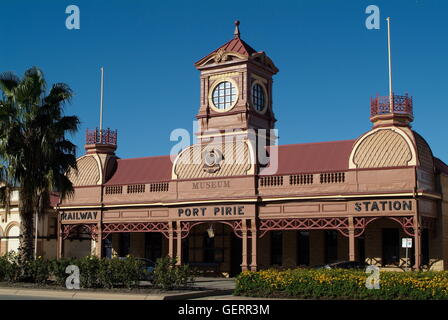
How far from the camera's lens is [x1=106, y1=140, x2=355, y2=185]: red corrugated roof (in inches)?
1416

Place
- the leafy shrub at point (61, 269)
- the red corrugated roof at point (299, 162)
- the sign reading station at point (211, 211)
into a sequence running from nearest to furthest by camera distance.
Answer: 1. the leafy shrub at point (61, 269)
2. the red corrugated roof at point (299, 162)
3. the sign reading station at point (211, 211)

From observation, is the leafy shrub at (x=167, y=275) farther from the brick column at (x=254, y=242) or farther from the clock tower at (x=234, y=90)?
the clock tower at (x=234, y=90)

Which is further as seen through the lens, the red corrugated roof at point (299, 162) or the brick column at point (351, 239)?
the red corrugated roof at point (299, 162)

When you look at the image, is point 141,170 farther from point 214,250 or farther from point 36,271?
point 36,271

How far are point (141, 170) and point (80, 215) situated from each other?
4739 mm

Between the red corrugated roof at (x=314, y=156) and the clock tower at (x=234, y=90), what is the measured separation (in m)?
2.80

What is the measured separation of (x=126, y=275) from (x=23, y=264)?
5.94m

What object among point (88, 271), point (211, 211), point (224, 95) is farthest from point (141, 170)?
point (88, 271)

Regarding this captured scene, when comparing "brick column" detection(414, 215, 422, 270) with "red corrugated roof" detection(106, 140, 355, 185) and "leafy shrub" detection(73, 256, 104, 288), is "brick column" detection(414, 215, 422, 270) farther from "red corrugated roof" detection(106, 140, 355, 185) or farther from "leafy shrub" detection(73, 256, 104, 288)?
"leafy shrub" detection(73, 256, 104, 288)

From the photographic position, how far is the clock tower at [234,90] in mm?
39531

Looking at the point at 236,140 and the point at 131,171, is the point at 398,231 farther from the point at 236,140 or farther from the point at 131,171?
the point at 131,171

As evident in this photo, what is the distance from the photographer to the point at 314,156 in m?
37.2

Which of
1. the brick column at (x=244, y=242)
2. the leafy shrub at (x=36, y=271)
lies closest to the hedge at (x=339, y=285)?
the leafy shrub at (x=36, y=271)

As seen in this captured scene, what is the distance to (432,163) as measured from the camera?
3438 cm
